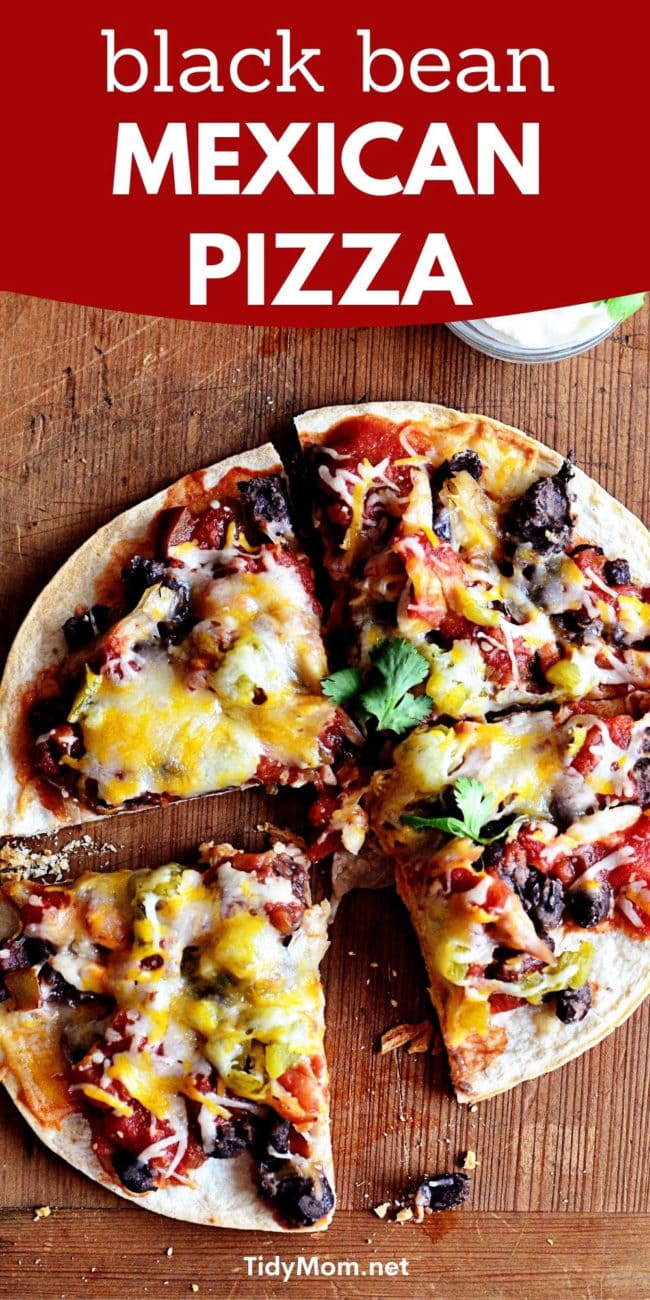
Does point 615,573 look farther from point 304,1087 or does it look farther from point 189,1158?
point 189,1158

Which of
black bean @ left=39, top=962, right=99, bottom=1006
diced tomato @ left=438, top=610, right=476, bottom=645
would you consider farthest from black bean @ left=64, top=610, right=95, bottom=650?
diced tomato @ left=438, top=610, right=476, bottom=645

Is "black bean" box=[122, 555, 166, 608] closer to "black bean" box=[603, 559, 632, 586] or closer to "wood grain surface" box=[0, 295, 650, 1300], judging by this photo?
"wood grain surface" box=[0, 295, 650, 1300]

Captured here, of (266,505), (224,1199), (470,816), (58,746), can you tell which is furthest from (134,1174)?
(266,505)

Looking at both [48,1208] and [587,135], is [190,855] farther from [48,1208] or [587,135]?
[587,135]

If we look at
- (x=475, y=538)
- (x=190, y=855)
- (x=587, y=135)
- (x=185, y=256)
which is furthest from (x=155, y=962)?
(x=587, y=135)

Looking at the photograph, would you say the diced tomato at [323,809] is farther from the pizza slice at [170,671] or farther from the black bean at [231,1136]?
the black bean at [231,1136]

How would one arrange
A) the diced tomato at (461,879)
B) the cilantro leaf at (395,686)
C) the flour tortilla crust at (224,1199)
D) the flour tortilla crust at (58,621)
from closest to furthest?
1. the diced tomato at (461,879)
2. the cilantro leaf at (395,686)
3. the flour tortilla crust at (224,1199)
4. the flour tortilla crust at (58,621)

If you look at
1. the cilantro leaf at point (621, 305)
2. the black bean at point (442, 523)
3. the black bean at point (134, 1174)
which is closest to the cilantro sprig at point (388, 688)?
the black bean at point (442, 523)

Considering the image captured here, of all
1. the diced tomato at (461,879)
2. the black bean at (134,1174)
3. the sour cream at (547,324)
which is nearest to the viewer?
the diced tomato at (461,879)
